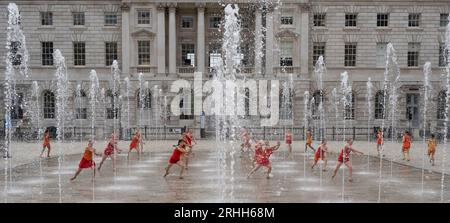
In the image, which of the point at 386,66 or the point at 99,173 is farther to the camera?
the point at 386,66

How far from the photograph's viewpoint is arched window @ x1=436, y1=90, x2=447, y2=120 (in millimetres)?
47000

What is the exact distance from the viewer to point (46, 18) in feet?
158

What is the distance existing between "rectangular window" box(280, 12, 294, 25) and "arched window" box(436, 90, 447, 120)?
14770 millimetres

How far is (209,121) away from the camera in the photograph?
45.7 metres

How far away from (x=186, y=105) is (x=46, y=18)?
595 inches

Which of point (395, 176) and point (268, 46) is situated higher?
point (268, 46)

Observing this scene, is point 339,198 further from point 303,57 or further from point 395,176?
point 303,57

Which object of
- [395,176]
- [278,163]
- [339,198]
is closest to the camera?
[339,198]

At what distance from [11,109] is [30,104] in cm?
170

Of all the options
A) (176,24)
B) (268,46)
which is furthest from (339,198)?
(176,24)

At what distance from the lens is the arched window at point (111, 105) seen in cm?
4788

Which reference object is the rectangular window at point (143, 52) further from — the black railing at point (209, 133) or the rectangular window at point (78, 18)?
the black railing at point (209, 133)

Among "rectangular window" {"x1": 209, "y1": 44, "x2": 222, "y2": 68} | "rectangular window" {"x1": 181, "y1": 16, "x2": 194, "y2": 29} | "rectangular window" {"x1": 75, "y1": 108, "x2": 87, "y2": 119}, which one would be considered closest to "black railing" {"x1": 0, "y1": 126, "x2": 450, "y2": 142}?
"rectangular window" {"x1": 75, "y1": 108, "x2": 87, "y2": 119}

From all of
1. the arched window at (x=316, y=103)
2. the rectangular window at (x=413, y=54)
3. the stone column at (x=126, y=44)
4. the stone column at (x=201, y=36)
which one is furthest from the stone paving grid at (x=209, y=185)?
the rectangular window at (x=413, y=54)
